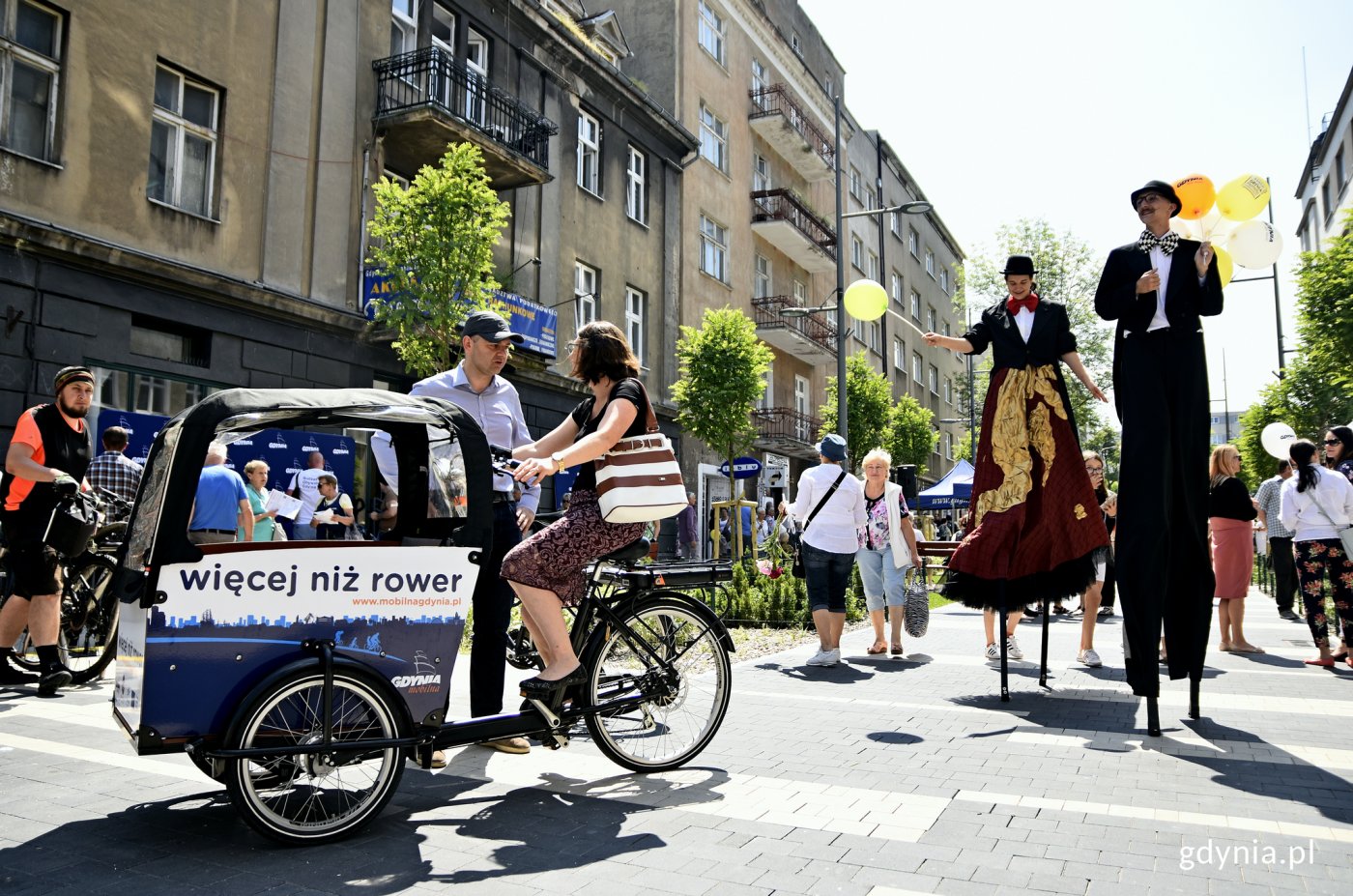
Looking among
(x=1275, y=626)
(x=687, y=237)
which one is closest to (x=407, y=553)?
(x=1275, y=626)

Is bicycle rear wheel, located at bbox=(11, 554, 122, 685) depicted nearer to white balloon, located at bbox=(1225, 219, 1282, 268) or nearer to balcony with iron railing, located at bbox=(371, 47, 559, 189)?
white balloon, located at bbox=(1225, 219, 1282, 268)

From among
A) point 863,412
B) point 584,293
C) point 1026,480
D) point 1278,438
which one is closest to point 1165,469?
point 1026,480

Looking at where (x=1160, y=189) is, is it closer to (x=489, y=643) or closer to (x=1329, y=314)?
(x=489, y=643)

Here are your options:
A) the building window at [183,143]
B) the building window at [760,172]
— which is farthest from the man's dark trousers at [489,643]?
the building window at [760,172]

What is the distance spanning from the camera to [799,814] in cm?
400

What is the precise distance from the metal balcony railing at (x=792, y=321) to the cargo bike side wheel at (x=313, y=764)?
94.5ft

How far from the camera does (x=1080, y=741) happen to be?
5.25 meters

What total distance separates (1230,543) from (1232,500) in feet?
1.35

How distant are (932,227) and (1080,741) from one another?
199ft

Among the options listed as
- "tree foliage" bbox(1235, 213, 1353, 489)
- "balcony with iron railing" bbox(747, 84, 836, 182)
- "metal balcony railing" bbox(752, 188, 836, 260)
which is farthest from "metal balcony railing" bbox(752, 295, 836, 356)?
"tree foliage" bbox(1235, 213, 1353, 489)

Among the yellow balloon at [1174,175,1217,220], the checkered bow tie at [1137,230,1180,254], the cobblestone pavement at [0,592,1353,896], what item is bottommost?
the cobblestone pavement at [0,592,1353,896]

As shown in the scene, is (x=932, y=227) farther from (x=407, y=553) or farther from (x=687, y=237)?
(x=407, y=553)

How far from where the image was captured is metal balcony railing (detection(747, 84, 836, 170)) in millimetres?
34562

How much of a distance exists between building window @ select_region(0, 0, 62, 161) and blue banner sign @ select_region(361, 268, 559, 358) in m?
4.84
